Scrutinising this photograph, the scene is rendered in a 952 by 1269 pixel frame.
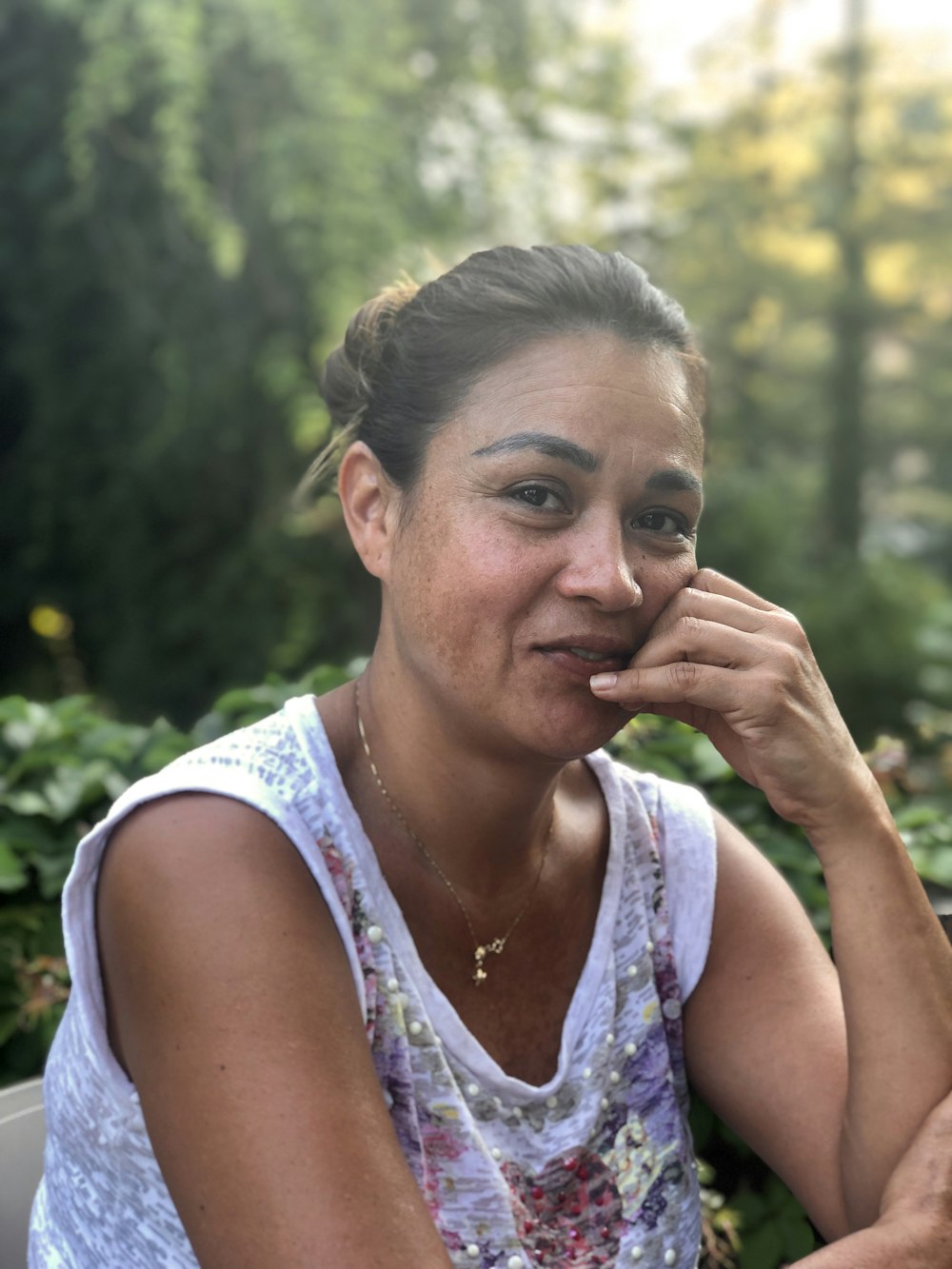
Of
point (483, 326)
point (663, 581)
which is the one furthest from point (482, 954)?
point (483, 326)

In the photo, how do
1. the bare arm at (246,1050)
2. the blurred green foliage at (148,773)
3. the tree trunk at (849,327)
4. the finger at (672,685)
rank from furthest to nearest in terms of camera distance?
1. the tree trunk at (849,327)
2. the blurred green foliage at (148,773)
3. the finger at (672,685)
4. the bare arm at (246,1050)

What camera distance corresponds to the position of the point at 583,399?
1.93 meters

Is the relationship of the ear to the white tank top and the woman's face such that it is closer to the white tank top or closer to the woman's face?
the woman's face

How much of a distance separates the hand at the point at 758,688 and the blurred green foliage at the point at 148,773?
0.63 metres

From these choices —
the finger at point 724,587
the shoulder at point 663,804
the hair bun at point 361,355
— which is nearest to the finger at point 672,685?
the finger at point 724,587

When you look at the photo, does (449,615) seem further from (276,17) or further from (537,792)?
(276,17)

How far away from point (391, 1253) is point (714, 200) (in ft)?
46.3

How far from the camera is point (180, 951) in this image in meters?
1.64

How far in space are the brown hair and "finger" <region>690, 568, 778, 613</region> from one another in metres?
0.29

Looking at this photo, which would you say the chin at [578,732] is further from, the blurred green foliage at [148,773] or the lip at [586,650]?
the blurred green foliage at [148,773]

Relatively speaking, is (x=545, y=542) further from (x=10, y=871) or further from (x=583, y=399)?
(x=10, y=871)

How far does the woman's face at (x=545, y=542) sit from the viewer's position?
1.87 m

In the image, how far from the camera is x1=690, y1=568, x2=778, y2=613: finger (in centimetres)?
203

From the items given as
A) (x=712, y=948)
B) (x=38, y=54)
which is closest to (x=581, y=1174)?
(x=712, y=948)
